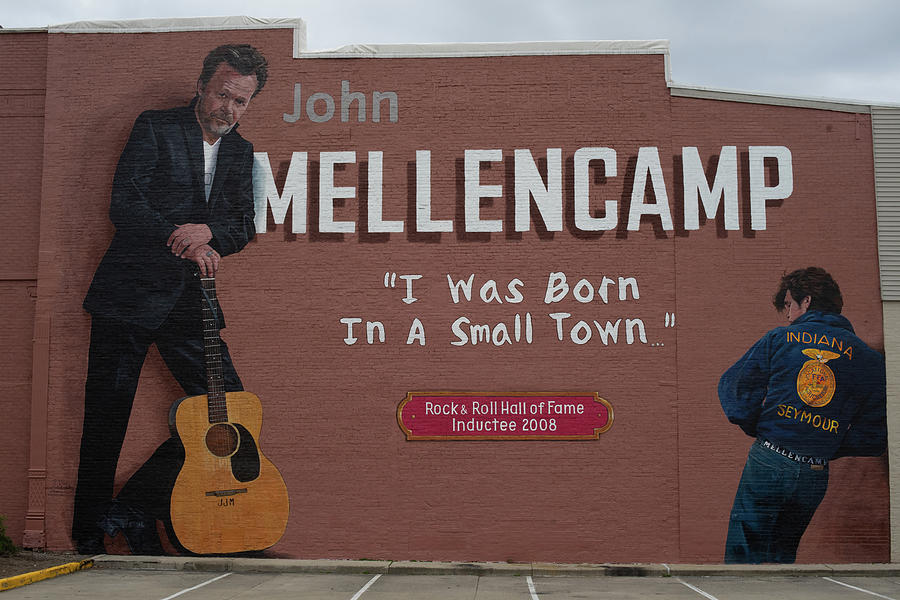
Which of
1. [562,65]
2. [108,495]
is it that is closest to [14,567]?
[108,495]

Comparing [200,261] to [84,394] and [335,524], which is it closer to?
[84,394]

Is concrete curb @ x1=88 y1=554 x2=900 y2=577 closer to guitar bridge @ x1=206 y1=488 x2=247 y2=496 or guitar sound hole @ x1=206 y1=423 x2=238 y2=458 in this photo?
guitar bridge @ x1=206 y1=488 x2=247 y2=496

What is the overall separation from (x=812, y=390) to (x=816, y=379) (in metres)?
0.21

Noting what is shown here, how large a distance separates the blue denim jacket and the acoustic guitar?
8.01 meters

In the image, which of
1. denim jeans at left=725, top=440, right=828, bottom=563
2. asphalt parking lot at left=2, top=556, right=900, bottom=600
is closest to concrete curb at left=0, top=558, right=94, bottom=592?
asphalt parking lot at left=2, top=556, right=900, bottom=600

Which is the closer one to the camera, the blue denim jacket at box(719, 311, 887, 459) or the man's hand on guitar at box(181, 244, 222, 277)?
the blue denim jacket at box(719, 311, 887, 459)

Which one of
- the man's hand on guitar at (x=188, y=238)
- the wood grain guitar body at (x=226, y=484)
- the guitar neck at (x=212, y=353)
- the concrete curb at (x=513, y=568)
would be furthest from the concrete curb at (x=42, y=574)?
the man's hand on guitar at (x=188, y=238)

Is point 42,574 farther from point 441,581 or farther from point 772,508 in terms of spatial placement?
point 772,508

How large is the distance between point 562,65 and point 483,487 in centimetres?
757

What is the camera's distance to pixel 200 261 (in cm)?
1612

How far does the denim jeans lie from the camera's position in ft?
49.9

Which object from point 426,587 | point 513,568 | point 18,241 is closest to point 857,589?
point 513,568

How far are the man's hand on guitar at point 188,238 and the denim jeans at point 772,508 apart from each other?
1022 cm

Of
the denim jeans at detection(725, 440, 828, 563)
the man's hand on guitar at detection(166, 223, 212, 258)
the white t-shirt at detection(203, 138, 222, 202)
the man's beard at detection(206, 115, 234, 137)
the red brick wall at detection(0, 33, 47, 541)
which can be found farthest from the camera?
the man's beard at detection(206, 115, 234, 137)
